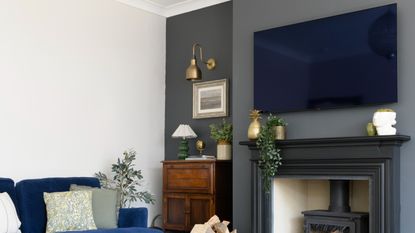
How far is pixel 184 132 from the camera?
5.48 m

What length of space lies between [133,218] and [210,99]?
6.07 ft

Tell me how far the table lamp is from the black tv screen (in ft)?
3.57

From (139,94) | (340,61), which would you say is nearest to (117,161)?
(139,94)

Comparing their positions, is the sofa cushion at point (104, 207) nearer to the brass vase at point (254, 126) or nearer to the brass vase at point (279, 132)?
the brass vase at point (254, 126)

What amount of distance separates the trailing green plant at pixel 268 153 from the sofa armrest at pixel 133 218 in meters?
1.07

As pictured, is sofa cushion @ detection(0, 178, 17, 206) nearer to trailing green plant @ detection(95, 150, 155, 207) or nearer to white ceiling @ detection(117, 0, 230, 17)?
trailing green plant @ detection(95, 150, 155, 207)

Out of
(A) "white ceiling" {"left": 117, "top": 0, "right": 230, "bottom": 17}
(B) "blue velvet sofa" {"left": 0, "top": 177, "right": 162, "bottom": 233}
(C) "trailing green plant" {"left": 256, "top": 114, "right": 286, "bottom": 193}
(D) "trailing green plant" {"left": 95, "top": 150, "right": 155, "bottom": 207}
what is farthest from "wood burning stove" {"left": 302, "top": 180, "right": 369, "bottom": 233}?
(A) "white ceiling" {"left": 117, "top": 0, "right": 230, "bottom": 17}

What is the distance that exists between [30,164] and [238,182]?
194cm

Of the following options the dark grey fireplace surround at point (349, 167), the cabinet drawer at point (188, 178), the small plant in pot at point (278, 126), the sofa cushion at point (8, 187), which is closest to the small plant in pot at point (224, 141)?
the cabinet drawer at point (188, 178)

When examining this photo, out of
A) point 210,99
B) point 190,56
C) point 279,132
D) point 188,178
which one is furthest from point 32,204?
point 190,56

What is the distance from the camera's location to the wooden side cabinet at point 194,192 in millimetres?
5020

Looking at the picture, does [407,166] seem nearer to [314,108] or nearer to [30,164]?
[314,108]

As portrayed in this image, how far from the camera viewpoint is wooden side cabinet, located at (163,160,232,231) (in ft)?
16.5

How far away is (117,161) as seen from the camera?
5430mm
